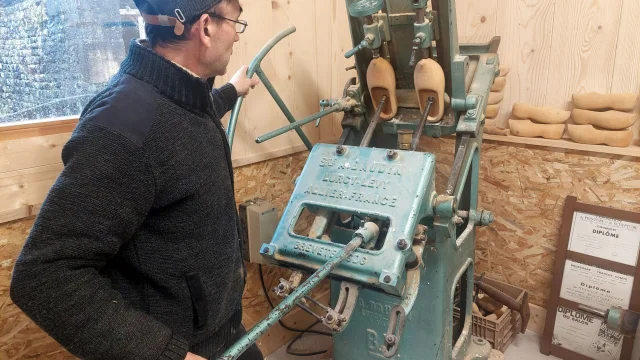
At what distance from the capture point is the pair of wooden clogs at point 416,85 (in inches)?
64.3

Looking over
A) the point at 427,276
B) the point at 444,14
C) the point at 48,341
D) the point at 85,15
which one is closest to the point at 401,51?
the point at 444,14

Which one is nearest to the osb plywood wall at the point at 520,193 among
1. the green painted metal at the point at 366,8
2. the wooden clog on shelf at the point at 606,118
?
the wooden clog on shelf at the point at 606,118

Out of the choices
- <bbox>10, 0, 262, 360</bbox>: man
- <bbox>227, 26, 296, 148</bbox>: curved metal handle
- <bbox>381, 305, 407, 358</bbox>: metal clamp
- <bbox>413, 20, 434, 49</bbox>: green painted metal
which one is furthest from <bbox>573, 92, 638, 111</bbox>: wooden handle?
Answer: <bbox>10, 0, 262, 360</bbox>: man

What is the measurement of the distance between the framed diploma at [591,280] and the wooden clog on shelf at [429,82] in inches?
39.8

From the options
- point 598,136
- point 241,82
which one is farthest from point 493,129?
point 241,82

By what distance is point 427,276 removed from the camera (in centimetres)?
165

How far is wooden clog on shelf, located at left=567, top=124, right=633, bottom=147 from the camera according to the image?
207 cm

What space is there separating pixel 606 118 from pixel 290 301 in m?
1.79

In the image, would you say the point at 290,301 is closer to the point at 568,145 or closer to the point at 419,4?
the point at 419,4

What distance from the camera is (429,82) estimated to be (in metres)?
1.64

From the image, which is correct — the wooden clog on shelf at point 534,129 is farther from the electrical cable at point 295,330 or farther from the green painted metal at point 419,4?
the electrical cable at point 295,330

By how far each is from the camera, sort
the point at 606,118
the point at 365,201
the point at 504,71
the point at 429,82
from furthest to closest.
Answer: the point at 504,71, the point at 606,118, the point at 429,82, the point at 365,201

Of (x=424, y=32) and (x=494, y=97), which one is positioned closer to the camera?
(x=424, y=32)

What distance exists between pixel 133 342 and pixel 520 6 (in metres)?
2.27
